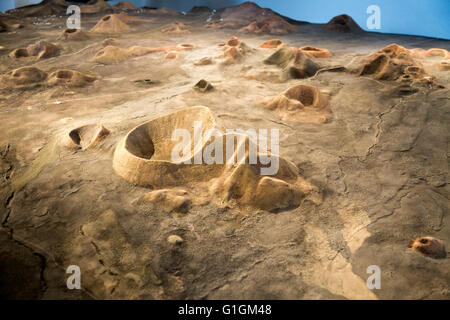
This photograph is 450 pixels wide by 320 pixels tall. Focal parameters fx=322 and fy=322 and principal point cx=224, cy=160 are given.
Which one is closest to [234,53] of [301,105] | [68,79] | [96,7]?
[301,105]

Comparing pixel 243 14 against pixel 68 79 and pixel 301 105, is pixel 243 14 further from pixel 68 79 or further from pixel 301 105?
pixel 301 105

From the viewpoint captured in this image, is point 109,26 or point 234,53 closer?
point 234,53

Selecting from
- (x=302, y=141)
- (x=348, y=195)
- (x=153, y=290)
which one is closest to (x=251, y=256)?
(x=153, y=290)

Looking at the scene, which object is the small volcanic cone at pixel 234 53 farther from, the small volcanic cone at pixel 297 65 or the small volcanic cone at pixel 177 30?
the small volcanic cone at pixel 177 30

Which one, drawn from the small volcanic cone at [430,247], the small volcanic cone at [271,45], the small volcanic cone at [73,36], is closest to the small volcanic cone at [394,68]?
the small volcanic cone at [271,45]

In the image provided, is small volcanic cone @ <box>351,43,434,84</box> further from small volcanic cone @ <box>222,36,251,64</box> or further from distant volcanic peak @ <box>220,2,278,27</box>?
distant volcanic peak @ <box>220,2,278,27</box>
